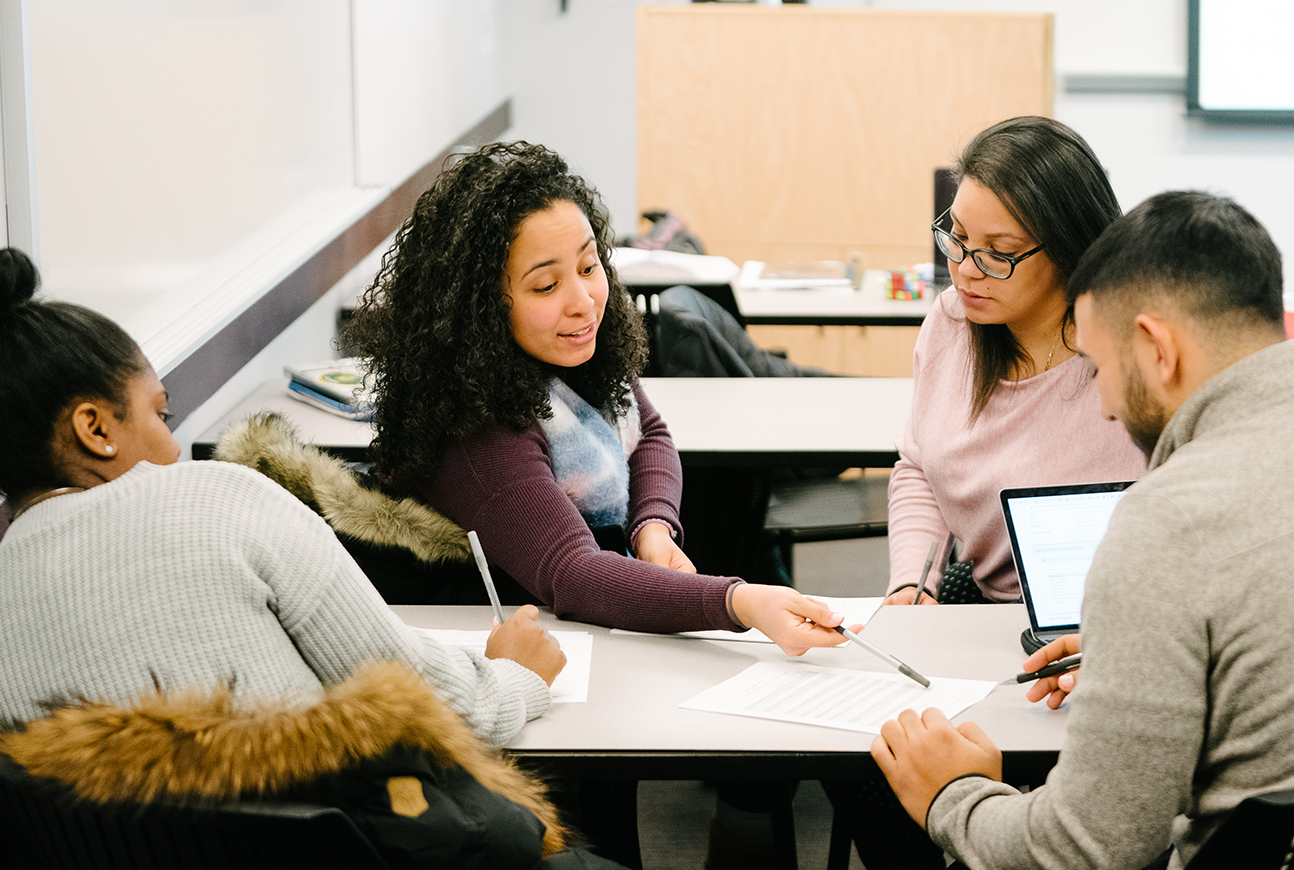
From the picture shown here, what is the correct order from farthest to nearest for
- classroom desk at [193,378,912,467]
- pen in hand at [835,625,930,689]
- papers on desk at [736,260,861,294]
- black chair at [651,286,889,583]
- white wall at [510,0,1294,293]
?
white wall at [510,0,1294,293]
papers on desk at [736,260,861,294]
black chair at [651,286,889,583]
classroom desk at [193,378,912,467]
pen in hand at [835,625,930,689]

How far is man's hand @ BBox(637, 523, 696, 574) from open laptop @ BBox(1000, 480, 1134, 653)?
0.51 meters

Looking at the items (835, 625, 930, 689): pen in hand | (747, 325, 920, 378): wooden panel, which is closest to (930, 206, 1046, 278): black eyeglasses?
(835, 625, 930, 689): pen in hand

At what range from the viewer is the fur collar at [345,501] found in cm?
156

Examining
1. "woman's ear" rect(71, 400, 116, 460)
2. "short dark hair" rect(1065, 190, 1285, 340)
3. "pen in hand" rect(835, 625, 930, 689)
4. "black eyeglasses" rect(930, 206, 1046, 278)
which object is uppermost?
"short dark hair" rect(1065, 190, 1285, 340)

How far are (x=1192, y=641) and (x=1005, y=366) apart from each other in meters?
0.98

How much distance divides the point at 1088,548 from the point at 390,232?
296 centimetres

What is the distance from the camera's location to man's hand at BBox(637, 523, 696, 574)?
1.76 meters

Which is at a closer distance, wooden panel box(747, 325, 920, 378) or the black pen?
the black pen

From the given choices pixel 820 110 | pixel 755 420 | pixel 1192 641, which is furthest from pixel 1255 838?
pixel 820 110

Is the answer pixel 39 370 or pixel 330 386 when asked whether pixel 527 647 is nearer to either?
pixel 39 370

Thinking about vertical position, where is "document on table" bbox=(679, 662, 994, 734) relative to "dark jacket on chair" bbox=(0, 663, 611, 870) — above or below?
below

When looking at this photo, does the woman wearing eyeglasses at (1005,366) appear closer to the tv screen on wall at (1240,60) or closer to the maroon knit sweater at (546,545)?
the maroon knit sweater at (546,545)

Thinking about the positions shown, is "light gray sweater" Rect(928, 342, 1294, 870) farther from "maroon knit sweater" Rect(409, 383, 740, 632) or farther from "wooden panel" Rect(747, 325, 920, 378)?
"wooden panel" Rect(747, 325, 920, 378)

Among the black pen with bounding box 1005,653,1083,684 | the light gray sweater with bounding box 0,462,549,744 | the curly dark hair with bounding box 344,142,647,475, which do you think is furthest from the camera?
the curly dark hair with bounding box 344,142,647,475
